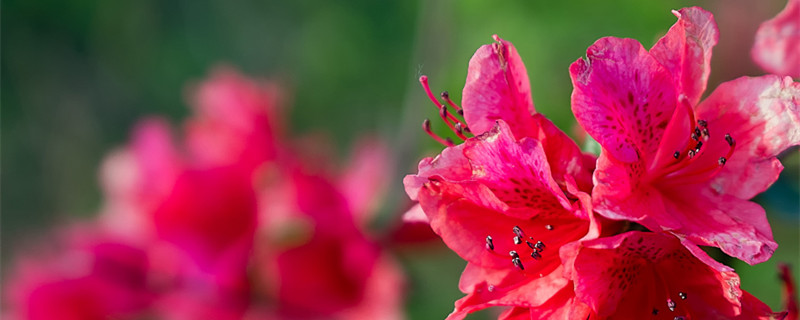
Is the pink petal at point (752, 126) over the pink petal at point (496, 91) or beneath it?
beneath

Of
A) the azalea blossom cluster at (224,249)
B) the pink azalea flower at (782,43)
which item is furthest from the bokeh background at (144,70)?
the pink azalea flower at (782,43)

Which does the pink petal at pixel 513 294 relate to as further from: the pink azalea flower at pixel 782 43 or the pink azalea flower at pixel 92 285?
the pink azalea flower at pixel 92 285

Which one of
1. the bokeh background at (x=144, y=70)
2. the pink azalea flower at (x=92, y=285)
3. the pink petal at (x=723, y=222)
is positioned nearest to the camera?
the pink petal at (x=723, y=222)

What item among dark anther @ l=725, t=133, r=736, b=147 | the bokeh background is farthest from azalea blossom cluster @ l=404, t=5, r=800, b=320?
the bokeh background

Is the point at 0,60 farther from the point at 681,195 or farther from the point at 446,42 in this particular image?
the point at 681,195

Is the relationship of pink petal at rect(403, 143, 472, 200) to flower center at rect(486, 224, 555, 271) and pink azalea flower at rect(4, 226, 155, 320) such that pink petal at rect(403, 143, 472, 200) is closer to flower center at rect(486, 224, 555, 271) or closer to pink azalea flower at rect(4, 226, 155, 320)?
flower center at rect(486, 224, 555, 271)

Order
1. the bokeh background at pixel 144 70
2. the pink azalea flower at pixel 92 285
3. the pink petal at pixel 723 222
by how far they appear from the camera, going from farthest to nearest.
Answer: the bokeh background at pixel 144 70 < the pink azalea flower at pixel 92 285 < the pink petal at pixel 723 222

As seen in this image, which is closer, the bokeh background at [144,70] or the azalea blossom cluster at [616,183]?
the azalea blossom cluster at [616,183]

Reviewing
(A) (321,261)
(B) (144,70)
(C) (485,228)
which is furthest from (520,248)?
(B) (144,70)

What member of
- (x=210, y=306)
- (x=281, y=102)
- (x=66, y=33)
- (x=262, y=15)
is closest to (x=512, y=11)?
(x=281, y=102)
